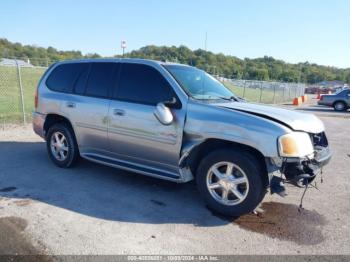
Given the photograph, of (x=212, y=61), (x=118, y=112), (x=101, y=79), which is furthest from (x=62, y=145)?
(x=212, y=61)

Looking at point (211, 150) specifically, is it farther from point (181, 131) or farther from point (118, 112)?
point (118, 112)

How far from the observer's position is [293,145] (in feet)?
12.3

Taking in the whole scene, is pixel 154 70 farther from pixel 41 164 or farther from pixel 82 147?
pixel 41 164

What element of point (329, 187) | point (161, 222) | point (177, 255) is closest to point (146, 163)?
point (161, 222)

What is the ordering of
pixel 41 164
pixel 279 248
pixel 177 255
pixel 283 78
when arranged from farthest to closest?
1. pixel 283 78
2. pixel 41 164
3. pixel 279 248
4. pixel 177 255

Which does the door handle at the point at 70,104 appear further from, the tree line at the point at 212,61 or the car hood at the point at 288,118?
the car hood at the point at 288,118

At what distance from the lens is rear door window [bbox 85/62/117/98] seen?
5.20 metres

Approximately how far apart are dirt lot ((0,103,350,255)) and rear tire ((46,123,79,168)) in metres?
0.18

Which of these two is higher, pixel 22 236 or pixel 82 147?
pixel 82 147

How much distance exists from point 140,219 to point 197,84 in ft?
6.98

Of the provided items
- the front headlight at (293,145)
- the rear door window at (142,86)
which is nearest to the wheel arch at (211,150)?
the front headlight at (293,145)

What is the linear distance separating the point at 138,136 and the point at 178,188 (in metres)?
1.06

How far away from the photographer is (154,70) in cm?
478

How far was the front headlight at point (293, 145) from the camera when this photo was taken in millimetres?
3727
